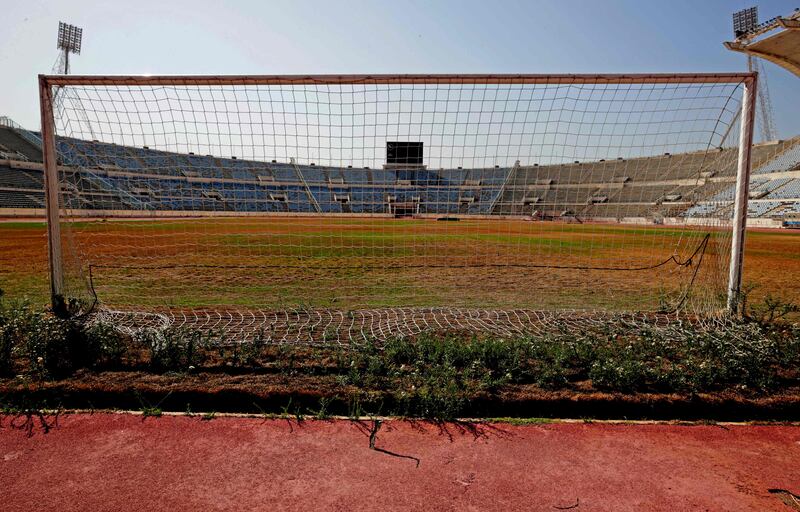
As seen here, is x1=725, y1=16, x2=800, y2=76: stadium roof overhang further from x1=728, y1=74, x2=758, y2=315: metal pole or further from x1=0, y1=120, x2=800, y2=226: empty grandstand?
x1=728, y1=74, x2=758, y2=315: metal pole

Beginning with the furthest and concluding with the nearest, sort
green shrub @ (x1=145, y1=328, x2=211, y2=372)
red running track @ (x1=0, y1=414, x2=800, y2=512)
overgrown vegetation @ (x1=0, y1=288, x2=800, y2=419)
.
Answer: green shrub @ (x1=145, y1=328, x2=211, y2=372) < overgrown vegetation @ (x1=0, y1=288, x2=800, y2=419) < red running track @ (x1=0, y1=414, x2=800, y2=512)

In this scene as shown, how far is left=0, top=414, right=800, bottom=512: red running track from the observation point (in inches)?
91.4

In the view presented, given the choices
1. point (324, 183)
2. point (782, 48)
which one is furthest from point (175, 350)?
point (782, 48)

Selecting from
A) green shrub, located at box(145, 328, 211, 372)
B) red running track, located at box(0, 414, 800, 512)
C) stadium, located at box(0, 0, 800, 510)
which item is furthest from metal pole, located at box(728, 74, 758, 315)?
green shrub, located at box(145, 328, 211, 372)

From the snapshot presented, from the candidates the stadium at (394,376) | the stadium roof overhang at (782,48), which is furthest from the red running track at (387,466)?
the stadium roof overhang at (782,48)

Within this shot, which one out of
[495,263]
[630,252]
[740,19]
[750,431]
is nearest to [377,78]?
[750,431]

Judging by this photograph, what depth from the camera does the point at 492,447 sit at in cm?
283

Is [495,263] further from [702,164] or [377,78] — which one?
[377,78]

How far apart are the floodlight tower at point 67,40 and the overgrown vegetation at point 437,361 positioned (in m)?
57.1

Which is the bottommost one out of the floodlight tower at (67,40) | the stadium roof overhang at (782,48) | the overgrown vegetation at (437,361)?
the overgrown vegetation at (437,361)

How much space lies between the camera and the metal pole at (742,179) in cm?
531

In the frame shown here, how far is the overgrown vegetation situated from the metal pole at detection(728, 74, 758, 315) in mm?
943

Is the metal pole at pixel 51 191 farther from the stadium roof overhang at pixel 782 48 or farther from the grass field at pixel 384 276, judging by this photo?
the stadium roof overhang at pixel 782 48

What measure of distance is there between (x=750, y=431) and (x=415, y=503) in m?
2.51
